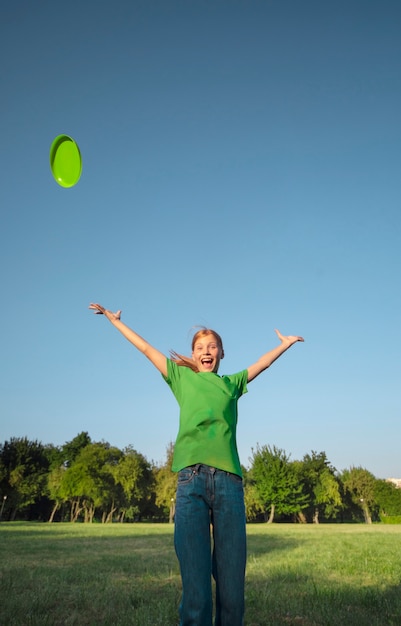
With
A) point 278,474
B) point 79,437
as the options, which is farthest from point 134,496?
point 278,474

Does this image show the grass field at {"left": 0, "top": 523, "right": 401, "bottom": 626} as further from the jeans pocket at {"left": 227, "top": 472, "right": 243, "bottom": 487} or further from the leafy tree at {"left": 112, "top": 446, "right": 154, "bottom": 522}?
the leafy tree at {"left": 112, "top": 446, "right": 154, "bottom": 522}

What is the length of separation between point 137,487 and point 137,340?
68979mm

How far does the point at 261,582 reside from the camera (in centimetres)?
738

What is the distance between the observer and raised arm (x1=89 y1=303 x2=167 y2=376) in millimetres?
4098

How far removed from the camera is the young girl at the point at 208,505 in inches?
124

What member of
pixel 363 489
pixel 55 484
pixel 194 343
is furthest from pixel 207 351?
pixel 363 489

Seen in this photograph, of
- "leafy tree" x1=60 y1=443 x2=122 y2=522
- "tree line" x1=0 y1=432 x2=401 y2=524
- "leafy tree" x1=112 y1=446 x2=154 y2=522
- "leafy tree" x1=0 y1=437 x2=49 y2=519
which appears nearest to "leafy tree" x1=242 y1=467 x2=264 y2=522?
"tree line" x1=0 y1=432 x2=401 y2=524

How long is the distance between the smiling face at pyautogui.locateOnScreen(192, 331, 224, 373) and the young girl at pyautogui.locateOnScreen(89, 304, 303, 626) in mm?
299

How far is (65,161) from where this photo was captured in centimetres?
809

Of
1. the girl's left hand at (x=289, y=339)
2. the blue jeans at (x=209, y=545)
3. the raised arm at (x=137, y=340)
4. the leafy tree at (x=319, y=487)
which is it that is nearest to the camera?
the blue jeans at (x=209, y=545)

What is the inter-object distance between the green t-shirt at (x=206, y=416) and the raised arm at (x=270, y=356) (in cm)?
13

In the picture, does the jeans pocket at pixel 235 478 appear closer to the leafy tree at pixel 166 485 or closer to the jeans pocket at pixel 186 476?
the jeans pocket at pixel 186 476

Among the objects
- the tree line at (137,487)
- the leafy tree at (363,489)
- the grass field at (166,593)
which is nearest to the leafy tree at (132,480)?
the tree line at (137,487)

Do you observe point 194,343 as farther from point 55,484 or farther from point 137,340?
point 55,484
